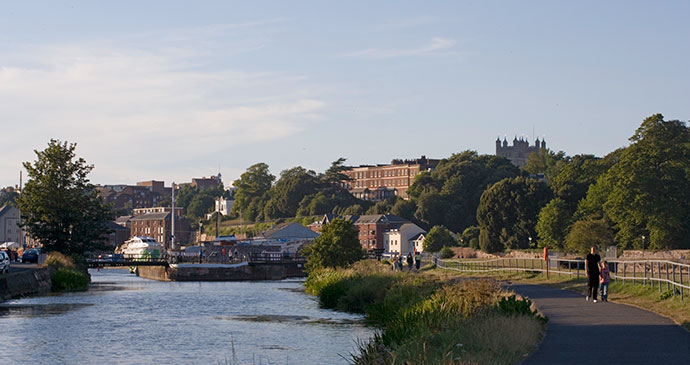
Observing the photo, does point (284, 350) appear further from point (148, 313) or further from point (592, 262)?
point (148, 313)

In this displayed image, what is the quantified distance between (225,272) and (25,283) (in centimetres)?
5380

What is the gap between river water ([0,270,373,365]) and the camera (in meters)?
32.2

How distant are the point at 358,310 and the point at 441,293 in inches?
783

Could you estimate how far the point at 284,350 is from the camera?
33812 mm

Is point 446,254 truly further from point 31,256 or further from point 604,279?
point 604,279

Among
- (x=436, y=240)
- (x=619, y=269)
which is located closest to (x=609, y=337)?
(x=619, y=269)

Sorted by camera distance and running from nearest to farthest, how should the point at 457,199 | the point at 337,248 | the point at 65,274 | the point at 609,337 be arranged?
the point at 609,337
the point at 65,274
the point at 337,248
the point at 457,199

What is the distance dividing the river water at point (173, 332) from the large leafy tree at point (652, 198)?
4908cm

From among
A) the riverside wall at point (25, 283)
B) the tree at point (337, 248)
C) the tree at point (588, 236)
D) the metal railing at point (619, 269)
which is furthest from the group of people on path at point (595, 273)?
the tree at point (588, 236)

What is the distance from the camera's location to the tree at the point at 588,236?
10244 cm

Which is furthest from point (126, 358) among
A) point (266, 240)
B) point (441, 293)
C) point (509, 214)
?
point (266, 240)

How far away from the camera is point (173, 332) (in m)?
41.3

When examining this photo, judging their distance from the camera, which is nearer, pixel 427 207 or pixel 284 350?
pixel 284 350

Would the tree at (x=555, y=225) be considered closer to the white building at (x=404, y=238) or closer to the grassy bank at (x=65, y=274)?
the grassy bank at (x=65, y=274)
